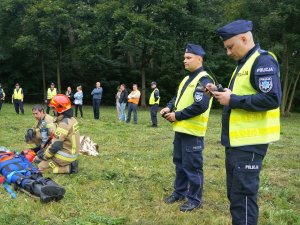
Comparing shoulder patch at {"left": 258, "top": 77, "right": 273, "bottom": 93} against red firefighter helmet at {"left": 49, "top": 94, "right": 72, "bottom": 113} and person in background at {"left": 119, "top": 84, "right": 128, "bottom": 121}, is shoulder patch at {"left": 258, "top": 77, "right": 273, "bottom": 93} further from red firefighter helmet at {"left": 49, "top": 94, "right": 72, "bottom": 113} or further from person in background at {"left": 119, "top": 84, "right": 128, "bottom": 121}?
person in background at {"left": 119, "top": 84, "right": 128, "bottom": 121}

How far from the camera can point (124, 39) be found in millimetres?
29188

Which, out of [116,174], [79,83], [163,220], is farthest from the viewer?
[79,83]

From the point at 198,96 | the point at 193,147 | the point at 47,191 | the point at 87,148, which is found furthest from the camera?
the point at 87,148

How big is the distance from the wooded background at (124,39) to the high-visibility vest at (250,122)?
2200 centimetres

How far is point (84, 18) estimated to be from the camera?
111 feet

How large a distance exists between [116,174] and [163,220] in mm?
2383

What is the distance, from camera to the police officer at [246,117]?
357 centimetres

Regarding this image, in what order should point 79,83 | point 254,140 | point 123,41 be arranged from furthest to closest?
point 79,83 → point 123,41 → point 254,140

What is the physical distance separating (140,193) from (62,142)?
177 cm

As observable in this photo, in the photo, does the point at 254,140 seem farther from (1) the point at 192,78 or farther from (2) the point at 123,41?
(2) the point at 123,41

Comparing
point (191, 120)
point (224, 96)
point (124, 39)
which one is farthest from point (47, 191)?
point (124, 39)

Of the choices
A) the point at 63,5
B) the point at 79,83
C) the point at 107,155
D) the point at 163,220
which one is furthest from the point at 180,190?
the point at 79,83

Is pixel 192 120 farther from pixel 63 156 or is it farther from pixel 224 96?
pixel 63 156

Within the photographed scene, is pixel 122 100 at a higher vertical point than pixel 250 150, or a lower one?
lower
